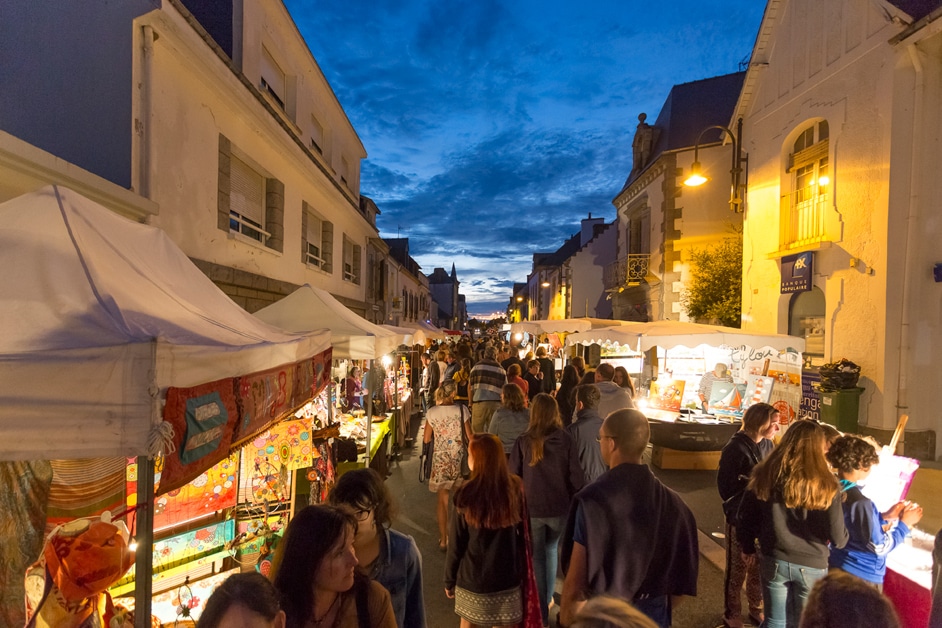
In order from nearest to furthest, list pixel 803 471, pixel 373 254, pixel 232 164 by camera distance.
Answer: pixel 803 471
pixel 232 164
pixel 373 254

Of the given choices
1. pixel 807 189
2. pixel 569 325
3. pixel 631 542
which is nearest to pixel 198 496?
pixel 631 542

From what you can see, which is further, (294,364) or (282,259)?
(282,259)

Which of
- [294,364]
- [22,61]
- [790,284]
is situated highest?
[22,61]

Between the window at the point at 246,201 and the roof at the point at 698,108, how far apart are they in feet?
46.2

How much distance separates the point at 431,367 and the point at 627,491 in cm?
1039

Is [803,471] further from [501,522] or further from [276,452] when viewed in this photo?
[276,452]

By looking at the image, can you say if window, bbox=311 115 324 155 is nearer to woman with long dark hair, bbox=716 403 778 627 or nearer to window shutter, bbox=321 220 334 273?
window shutter, bbox=321 220 334 273

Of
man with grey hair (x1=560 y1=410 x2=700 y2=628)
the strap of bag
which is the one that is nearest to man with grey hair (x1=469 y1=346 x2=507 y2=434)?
man with grey hair (x1=560 y1=410 x2=700 y2=628)

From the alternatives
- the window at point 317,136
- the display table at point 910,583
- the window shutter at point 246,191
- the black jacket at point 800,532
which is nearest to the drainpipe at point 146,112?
the window shutter at point 246,191

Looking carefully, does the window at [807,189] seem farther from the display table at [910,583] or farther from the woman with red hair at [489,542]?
the woman with red hair at [489,542]

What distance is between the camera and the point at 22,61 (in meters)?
4.10

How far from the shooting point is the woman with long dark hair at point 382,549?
228 cm

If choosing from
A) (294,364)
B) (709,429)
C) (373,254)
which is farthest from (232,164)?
(373,254)

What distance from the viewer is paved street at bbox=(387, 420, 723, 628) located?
13.3 ft
